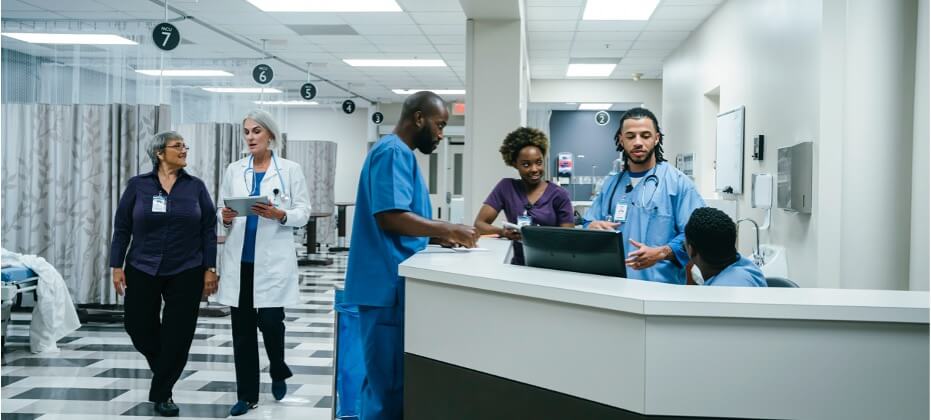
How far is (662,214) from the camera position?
9.71ft

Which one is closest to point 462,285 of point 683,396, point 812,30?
point 683,396

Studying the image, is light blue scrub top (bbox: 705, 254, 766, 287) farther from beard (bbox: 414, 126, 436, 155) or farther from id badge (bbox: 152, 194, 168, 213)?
id badge (bbox: 152, 194, 168, 213)

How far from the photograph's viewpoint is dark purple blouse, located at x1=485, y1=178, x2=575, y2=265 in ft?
12.5

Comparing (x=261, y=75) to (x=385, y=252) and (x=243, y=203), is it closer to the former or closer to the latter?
(x=243, y=203)

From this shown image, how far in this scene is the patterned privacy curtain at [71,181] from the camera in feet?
20.2

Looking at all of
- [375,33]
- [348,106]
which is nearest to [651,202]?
[375,33]

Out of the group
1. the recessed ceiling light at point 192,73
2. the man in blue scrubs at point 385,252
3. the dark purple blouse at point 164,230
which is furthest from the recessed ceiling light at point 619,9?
the man in blue scrubs at point 385,252

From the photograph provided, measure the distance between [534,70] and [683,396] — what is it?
11.0 metres

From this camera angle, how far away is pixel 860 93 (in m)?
3.99

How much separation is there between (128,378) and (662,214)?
10.8 feet

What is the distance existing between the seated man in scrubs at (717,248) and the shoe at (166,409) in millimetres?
2644

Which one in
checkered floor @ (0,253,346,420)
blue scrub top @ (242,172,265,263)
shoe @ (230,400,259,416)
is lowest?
checkered floor @ (0,253,346,420)

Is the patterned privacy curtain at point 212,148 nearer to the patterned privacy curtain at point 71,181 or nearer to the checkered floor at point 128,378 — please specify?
the patterned privacy curtain at point 71,181

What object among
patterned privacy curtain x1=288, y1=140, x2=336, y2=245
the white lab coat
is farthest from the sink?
patterned privacy curtain x1=288, y1=140, x2=336, y2=245
